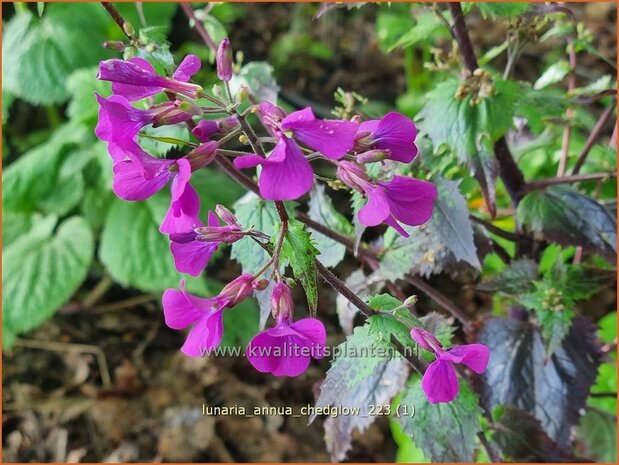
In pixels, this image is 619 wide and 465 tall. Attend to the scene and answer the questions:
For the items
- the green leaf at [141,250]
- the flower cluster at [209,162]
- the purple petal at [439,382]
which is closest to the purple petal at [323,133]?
the flower cluster at [209,162]

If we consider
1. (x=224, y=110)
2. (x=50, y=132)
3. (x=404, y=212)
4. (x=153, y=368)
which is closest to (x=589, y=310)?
(x=153, y=368)

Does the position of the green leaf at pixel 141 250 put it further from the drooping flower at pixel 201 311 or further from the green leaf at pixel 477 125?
the drooping flower at pixel 201 311

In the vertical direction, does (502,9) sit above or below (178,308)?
above

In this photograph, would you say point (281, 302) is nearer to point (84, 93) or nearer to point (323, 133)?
point (323, 133)

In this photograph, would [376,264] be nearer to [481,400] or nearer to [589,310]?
[481,400]

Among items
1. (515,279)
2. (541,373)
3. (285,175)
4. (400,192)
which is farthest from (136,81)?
(541,373)

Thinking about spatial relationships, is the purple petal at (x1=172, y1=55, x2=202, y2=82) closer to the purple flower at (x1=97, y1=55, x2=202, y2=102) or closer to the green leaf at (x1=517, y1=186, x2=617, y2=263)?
the purple flower at (x1=97, y1=55, x2=202, y2=102)

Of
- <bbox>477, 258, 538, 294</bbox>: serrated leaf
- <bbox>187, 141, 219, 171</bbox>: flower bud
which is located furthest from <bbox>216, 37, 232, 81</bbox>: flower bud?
<bbox>477, 258, 538, 294</bbox>: serrated leaf
